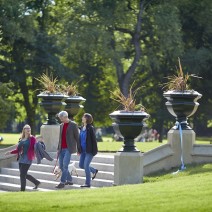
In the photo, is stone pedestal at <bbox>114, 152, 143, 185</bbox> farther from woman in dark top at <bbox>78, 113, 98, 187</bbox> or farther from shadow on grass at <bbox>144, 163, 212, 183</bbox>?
woman in dark top at <bbox>78, 113, 98, 187</bbox>

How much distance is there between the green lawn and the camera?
496 inches

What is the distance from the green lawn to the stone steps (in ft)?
12.0

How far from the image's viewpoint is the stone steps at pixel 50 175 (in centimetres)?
1980

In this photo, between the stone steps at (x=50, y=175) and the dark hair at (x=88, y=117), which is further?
the stone steps at (x=50, y=175)

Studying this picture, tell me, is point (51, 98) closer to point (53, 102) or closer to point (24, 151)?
point (53, 102)

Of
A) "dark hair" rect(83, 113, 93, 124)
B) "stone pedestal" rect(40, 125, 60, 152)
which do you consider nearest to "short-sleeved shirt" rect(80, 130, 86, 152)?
"dark hair" rect(83, 113, 93, 124)

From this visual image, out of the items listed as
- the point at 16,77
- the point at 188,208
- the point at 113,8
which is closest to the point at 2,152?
the point at 188,208

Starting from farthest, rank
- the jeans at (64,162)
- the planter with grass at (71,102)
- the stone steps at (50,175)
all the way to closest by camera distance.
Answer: the planter with grass at (71,102), the stone steps at (50,175), the jeans at (64,162)

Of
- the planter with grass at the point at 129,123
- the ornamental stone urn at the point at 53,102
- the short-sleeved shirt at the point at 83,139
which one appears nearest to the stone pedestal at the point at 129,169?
the planter with grass at the point at 129,123

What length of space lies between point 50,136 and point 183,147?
567 cm

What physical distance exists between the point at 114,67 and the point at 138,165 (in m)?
35.8

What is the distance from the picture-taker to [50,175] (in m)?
21.4

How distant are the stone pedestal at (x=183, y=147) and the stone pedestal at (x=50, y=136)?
210 inches

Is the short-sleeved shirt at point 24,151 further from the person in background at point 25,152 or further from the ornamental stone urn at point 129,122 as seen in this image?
the ornamental stone urn at point 129,122
